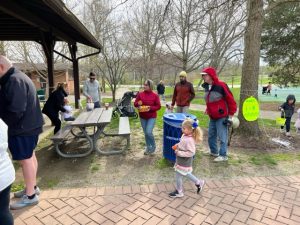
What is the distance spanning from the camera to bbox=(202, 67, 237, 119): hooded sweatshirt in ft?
15.4

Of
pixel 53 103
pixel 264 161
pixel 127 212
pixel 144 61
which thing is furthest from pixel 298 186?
pixel 144 61

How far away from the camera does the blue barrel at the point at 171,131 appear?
174 inches

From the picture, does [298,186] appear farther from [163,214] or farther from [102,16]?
[102,16]

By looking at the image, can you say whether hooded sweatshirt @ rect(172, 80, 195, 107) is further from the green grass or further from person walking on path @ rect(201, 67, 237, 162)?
the green grass

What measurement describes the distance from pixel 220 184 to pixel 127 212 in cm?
151

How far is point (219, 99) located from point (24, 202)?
332cm

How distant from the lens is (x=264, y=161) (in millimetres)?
5027

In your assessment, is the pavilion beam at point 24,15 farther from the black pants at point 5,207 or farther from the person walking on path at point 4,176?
the black pants at point 5,207

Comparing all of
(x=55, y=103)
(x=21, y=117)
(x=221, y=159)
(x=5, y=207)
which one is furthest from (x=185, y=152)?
(x=55, y=103)

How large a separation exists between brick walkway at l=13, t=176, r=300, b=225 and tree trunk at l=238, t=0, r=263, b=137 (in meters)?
2.61

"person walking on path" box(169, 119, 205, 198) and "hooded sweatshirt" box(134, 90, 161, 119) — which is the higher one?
"hooded sweatshirt" box(134, 90, 161, 119)

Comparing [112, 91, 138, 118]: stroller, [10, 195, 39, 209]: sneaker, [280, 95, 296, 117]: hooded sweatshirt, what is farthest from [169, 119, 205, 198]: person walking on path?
[112, 91, 138, 118]: stroller

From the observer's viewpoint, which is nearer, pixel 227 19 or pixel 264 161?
pixel 264 161

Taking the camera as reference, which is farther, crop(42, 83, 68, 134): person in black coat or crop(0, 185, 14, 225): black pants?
crop(42, 83, 68, 134): person in black coat
